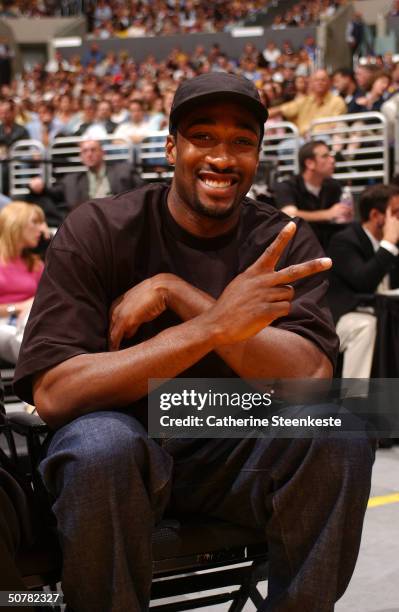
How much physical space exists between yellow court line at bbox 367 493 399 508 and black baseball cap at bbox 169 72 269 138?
2.16 metres

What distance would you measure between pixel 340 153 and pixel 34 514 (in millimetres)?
7289

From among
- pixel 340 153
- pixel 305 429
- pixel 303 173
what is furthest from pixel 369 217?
pixel 305 429

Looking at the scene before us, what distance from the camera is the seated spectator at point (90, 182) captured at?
8797 millimetres

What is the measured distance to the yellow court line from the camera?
3.86 metres

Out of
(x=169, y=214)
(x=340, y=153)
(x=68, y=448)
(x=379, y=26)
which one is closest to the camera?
(x=68, y=448)

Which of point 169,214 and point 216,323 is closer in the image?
point 216,323

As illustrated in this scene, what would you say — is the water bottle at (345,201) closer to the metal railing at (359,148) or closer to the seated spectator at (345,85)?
the metal railing at (359,148)

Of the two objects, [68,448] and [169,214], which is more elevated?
[169,214]

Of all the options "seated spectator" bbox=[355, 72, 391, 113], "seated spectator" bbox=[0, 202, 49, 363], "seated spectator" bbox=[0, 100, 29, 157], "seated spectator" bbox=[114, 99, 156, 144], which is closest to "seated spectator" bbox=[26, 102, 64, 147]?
"seated spectator" bbox=[0, 100, 29, 157]

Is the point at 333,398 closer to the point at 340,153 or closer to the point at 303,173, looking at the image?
the point at 303,173

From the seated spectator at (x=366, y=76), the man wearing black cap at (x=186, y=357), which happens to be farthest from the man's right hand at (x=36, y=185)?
the man wearing black cap at (x=186, y=357)

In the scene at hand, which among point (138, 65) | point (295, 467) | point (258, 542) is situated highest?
point (295, 467)

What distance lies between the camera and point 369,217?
5.64 m

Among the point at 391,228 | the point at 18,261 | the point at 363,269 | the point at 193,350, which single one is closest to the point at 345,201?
the point at 391,228
